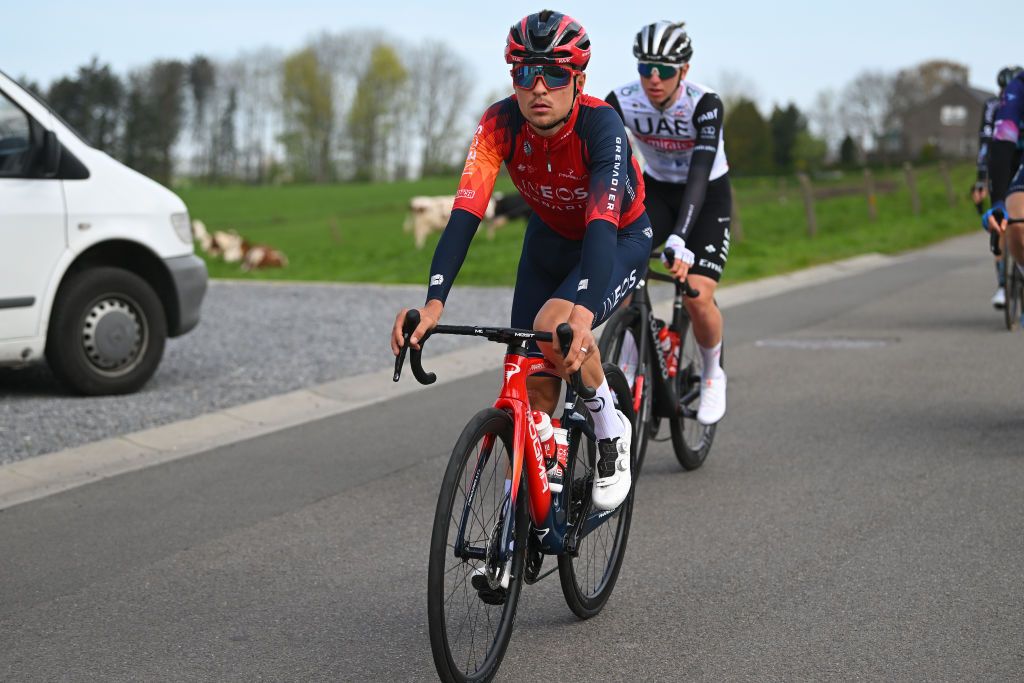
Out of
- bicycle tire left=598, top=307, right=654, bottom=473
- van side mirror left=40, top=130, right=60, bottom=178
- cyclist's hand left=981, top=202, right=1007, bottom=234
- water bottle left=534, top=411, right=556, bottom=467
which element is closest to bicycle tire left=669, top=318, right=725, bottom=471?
bicycle tire left=598, top=307, right=654, bottom=473

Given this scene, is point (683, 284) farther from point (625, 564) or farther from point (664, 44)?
point (625, 564)

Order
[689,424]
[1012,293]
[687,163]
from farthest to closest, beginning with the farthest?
[1012,293] → [689,424] → [687,163]

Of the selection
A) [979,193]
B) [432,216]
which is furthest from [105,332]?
[432,216]

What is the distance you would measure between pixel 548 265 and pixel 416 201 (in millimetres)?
28302

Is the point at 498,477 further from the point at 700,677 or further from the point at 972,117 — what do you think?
the point at 972,117

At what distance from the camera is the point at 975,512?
5.91 m

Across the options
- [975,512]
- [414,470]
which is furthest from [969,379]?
[414,470]

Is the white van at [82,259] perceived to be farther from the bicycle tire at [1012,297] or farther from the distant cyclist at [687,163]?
the bicycle tire at [1012,297]

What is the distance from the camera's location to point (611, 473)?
457 centimetres

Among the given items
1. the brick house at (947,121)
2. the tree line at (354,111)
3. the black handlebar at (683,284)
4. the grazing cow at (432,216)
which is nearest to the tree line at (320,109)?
the tree line at (354,111)

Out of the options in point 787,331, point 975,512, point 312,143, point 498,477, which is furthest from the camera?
point 312,143

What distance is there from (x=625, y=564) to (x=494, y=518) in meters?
1.47

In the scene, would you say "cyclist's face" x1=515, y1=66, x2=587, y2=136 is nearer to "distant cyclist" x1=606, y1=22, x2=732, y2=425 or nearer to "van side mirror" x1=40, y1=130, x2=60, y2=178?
"distant cyclist" x1=606, y1=22, x2=732, y2=425

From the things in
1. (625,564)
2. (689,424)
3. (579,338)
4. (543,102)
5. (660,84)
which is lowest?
(625,564)
